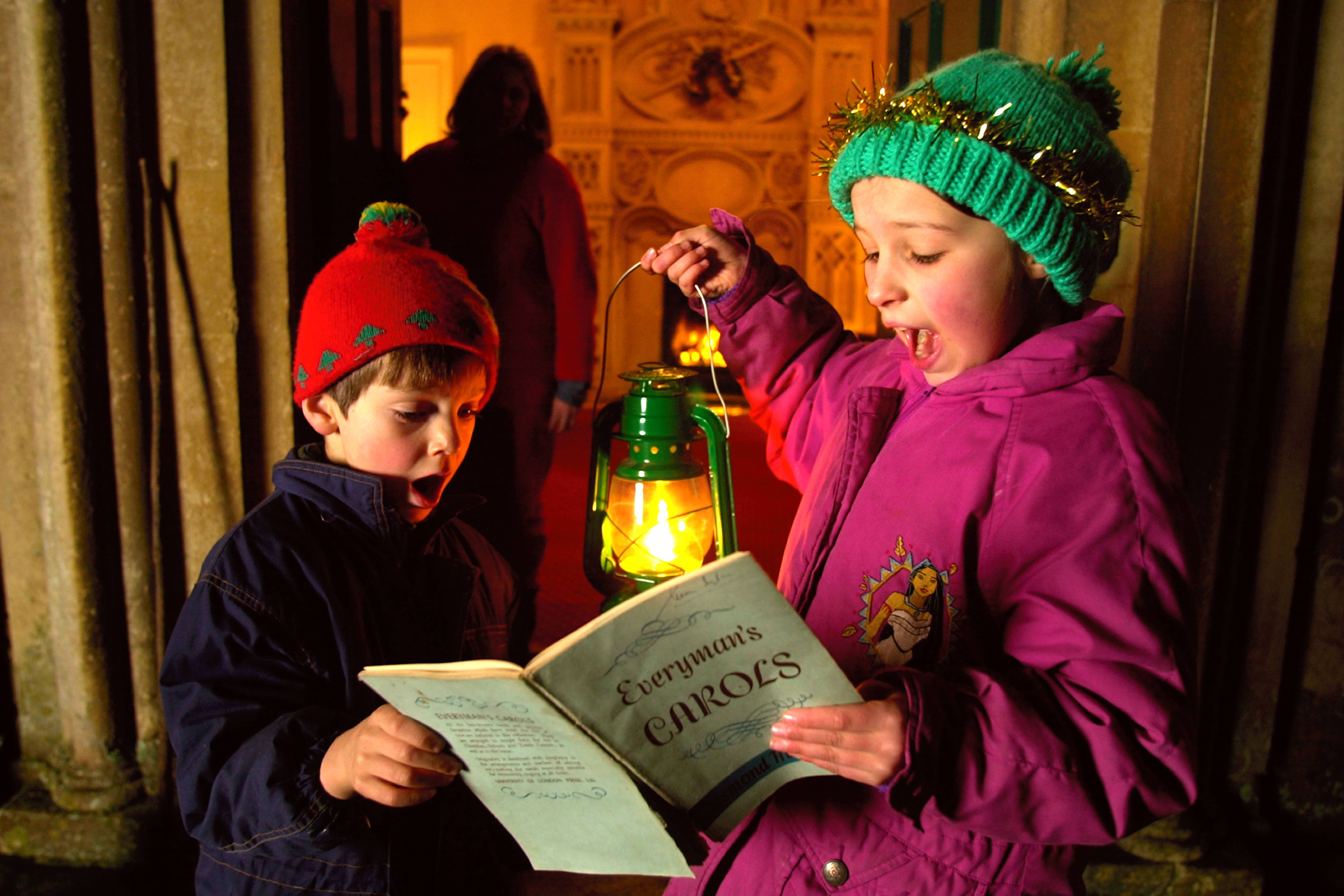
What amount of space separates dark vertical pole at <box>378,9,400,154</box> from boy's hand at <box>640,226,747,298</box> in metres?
1.17

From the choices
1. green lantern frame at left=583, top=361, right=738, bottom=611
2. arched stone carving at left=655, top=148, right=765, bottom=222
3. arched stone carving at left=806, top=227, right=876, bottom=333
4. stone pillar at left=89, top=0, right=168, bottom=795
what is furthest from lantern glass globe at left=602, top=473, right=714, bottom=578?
arched stone carving at left=655, top=148, right=765, bottom=222

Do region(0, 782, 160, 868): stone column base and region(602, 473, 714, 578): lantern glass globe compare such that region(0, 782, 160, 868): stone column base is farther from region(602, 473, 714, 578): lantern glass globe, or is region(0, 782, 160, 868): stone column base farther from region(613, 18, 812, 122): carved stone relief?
region(613, 18, 812, 122): carved stone relief

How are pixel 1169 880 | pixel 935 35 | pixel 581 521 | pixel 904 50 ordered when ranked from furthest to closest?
pixel 581 521 < pixel 904 50 < pixel 935 35 < pixel 1169 880

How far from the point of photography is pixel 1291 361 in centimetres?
164

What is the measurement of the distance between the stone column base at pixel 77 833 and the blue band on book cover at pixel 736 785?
5.19ft

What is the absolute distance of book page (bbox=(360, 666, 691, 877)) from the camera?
0.73 metres

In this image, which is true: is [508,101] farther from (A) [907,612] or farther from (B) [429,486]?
(A) [907,612]

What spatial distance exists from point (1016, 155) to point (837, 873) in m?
0.80

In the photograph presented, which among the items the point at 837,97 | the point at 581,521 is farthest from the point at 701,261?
the point at 837,97

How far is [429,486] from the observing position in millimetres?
1159

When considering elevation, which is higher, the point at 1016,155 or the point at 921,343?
the point at 1016,155

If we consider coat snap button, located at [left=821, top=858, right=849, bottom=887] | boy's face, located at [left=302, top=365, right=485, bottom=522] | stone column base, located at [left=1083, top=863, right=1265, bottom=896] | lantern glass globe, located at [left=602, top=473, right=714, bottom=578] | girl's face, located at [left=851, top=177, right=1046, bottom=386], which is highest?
girl's face, located at [left=851, top=177, right=1046, bottom=386]

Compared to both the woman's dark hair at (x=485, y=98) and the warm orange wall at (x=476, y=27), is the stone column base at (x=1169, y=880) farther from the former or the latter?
the warm orange wall at (x=476, y=27)

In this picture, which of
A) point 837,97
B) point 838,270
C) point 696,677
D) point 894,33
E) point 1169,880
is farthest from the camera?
point 838,270
